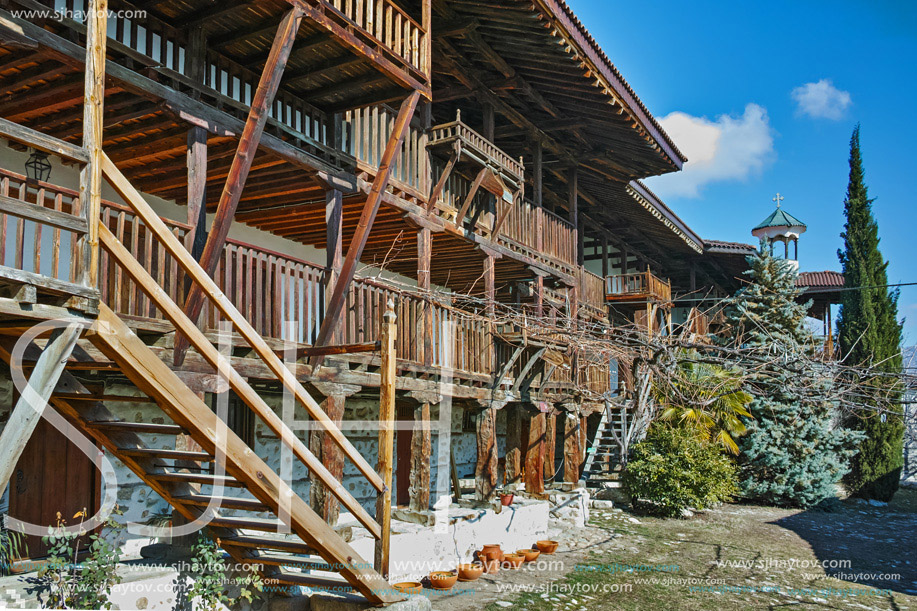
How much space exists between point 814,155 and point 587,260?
4831 cm

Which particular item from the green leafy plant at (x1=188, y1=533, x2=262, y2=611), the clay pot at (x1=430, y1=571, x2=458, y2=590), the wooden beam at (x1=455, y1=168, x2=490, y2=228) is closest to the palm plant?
the wooden beam at (x1=455, y1=168, x2=490, y2=228)

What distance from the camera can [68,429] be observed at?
651 cm

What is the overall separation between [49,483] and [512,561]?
5.79 m

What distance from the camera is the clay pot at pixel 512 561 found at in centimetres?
1015

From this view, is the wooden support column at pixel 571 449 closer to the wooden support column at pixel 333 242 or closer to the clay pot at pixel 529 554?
the clay pot at pixel 529 554

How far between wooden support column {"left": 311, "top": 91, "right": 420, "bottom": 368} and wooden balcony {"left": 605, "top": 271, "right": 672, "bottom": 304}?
43.7 feet

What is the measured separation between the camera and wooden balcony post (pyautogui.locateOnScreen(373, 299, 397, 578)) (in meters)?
6.17

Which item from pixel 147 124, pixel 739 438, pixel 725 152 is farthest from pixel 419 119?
pixel 725 152

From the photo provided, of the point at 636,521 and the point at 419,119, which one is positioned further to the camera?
the point at 636,521

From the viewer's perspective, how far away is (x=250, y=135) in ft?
22.5

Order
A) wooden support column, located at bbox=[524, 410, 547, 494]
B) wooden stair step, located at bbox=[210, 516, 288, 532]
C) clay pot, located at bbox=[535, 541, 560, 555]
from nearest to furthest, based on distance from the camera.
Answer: wooden stair step, located at bbox=[210, 516, 288, 532], clay pot, located at bbox=[535, 541, 560, 555], wooden support column, located at bbox=[524, 410, 547, 494]

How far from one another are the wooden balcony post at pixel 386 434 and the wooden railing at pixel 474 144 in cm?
563

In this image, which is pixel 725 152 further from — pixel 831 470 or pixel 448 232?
pixel 448 232

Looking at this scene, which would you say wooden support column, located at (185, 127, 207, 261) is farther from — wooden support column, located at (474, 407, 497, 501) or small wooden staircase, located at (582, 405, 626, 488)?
small wooden staircase, located at (582, 405, 626, 488)
